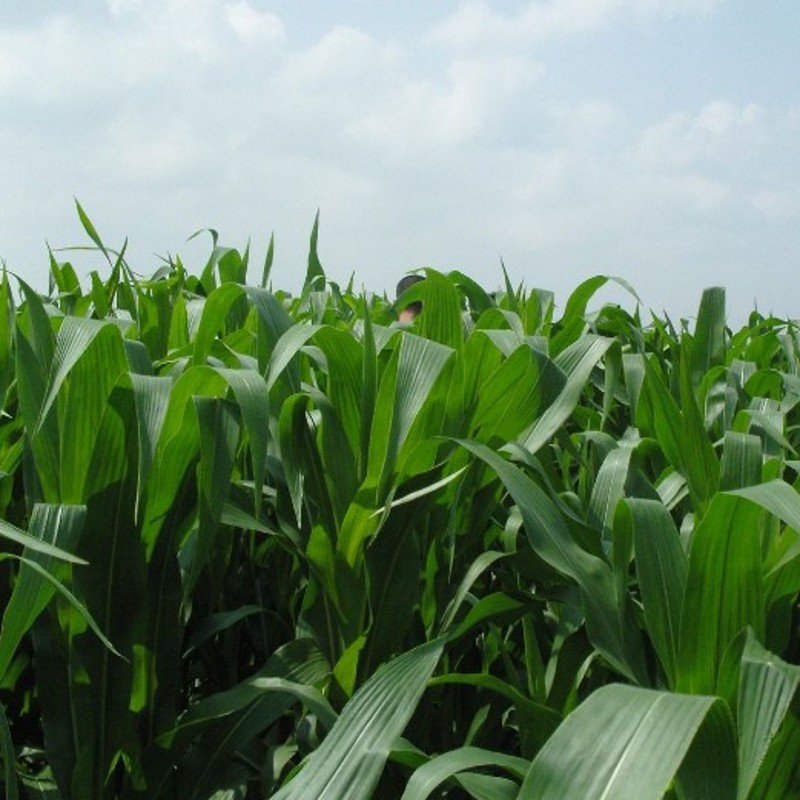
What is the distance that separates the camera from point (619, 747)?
0.56 m

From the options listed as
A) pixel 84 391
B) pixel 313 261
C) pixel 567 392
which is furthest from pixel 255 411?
pixel 313 261

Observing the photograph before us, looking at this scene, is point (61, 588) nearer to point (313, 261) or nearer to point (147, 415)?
point (147, 415)

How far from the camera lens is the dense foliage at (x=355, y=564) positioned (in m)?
0.75

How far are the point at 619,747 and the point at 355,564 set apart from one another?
39cm

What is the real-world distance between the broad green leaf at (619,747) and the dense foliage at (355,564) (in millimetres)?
130

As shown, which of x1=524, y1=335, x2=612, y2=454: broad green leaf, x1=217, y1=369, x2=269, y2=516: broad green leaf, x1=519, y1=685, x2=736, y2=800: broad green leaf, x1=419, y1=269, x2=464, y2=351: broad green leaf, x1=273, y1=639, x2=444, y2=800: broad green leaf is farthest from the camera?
x1=419, y1=269, x2=464, y2=351: broad green leaf

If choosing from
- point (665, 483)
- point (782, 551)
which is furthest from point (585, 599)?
point (665, 483)

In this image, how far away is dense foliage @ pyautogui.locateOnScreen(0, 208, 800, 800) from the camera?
754 mm

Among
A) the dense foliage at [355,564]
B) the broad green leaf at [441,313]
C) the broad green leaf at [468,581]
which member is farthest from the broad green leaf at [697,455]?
the broad green leaf at [441,313]

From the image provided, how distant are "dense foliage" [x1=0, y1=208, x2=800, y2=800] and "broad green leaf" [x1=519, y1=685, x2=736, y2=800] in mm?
130

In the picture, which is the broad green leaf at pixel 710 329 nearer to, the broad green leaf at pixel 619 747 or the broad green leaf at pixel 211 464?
the broad green leaf at pixel 211 464

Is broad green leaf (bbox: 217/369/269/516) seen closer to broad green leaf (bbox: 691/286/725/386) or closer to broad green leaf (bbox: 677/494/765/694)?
broad green leaf (bbox: 677/494/765/694)

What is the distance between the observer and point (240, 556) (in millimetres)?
1209

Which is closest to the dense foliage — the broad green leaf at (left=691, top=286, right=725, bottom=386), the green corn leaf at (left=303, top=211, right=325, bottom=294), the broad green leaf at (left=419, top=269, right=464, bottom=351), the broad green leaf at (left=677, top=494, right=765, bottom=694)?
the broad green leaf at (left=677, top=494, right=765, bottom=694)
